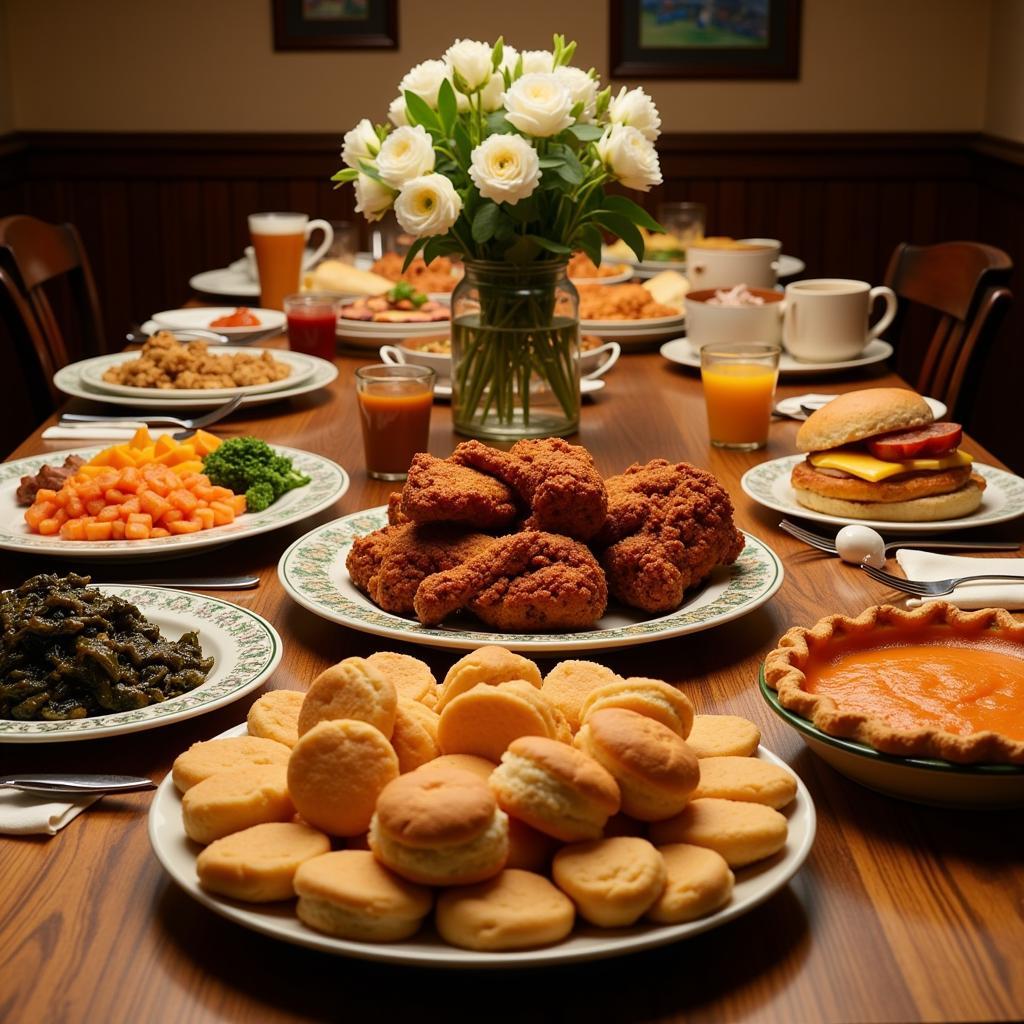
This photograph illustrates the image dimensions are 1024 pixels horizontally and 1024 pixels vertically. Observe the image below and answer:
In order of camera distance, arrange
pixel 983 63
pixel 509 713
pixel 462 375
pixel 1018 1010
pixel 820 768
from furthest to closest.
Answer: pixel 983 63 → pixel 462 375 → pixel 820 768 → pixel 509 713 → pixel 1018 1010

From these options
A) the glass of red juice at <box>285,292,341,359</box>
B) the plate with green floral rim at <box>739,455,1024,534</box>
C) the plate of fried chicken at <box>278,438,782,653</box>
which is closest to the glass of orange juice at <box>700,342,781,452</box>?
the plate with green floral rim at <box>739,455,1024,534</box>

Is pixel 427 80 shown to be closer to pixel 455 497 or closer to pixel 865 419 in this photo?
pixel 865 419

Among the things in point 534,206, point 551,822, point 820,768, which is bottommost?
point 820,768

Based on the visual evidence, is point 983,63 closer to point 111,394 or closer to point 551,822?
point 111,394

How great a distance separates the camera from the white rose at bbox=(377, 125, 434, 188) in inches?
86.0

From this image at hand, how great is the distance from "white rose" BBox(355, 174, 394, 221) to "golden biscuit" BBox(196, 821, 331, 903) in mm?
1489

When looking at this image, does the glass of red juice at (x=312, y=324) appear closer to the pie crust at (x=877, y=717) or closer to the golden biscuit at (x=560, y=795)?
the pie crust at (x=877, y=717)

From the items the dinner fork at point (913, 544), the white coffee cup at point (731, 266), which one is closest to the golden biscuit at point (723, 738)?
the dinner fork at point (913, 544)

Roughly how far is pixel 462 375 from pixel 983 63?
4.14m

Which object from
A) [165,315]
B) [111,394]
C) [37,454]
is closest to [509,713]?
[37,454]

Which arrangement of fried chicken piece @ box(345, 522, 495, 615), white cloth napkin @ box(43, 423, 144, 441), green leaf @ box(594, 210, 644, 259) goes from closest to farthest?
fried chicken piece @ box(345, 522, 495, 615)
green leaf @ box(594, 210, 644, 259)
white cloth napkin @ box(43, 423, 144, 441)

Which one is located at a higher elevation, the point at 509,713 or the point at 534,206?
the point at 534,206

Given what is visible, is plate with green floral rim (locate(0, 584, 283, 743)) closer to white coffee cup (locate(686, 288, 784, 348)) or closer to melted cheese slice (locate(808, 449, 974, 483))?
melted cheese slice (locate(808, 449, 974, 483))

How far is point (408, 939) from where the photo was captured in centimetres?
92
